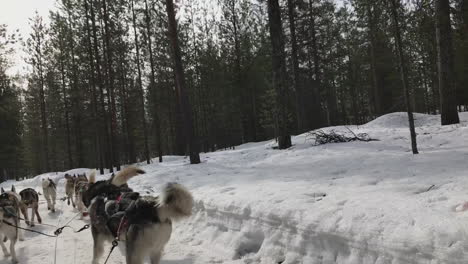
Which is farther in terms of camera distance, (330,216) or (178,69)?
(178,69)

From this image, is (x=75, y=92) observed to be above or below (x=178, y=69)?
above

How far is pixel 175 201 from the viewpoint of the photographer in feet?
13.7

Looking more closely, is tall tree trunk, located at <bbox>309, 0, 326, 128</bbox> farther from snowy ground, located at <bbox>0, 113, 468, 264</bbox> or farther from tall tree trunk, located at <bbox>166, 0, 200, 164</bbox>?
snowy ground, located at <bbox>0, 113, 468, 264</bbox>

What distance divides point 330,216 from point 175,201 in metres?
2.17

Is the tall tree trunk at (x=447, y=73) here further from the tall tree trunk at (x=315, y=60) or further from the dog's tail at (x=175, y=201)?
the tall tree trunk at (x=315, y=60)

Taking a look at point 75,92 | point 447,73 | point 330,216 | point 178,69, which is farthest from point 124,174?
point 75,92

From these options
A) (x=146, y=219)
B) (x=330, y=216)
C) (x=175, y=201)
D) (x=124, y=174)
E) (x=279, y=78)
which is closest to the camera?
(x=175, y=201)

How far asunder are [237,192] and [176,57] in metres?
9.41

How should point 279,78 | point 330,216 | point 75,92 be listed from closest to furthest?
point 330,216
point 279,78
point 75,92

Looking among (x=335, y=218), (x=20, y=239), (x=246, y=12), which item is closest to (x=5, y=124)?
(x=246, y=12)

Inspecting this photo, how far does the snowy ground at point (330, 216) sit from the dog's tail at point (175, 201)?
58.5 inches

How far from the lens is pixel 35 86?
34.8 meters

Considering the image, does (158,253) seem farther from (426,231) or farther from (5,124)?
(5,124)

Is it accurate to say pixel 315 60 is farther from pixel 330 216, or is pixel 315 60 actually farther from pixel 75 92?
pixel 330 216
